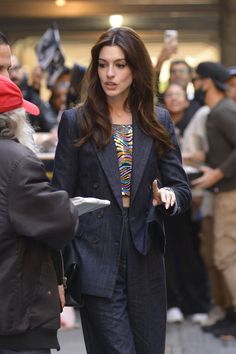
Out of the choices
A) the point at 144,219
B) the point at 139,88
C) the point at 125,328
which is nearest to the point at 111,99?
the point at 139,88

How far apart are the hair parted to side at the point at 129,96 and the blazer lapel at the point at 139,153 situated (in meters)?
0.03

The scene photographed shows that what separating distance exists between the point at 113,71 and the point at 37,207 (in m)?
1.13

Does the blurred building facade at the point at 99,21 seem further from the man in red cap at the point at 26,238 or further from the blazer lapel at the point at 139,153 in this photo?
the man in red cap at the point at 26,238

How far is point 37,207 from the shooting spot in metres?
3.67

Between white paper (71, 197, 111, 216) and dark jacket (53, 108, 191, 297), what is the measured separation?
0.29 meters

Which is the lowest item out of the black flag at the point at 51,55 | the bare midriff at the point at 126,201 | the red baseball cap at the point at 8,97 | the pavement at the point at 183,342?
the pavement at the point at 183,342

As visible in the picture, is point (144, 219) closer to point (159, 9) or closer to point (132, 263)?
point (132, 263)

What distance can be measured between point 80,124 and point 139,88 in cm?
37

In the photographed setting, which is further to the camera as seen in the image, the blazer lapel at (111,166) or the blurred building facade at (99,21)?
the blurred building facade at (99,21)

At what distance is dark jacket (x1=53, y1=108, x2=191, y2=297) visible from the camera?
4.41 meters

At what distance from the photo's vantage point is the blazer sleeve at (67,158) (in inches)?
177

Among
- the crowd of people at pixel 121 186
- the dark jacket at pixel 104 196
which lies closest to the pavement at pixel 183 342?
the crowd of people at pixel 121 186

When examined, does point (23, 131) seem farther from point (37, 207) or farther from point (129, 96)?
point (129, 96)

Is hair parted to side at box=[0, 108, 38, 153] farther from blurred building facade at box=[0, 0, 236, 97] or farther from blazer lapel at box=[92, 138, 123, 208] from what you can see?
blurred building facade at box=[0, 0, 236, 97]
